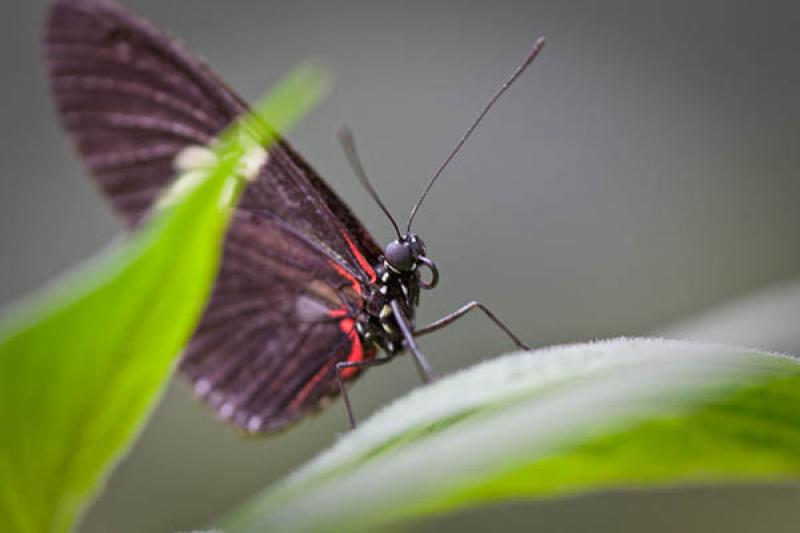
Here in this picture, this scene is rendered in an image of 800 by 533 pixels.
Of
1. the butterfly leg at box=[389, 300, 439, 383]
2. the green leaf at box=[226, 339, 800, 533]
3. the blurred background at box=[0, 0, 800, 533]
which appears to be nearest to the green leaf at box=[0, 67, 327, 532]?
the green leaf at box=[226, 339, 800, 533]

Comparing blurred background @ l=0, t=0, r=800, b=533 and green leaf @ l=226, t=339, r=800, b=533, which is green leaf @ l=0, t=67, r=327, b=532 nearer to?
green leaf @ l=226, t=339, r=800, b=533

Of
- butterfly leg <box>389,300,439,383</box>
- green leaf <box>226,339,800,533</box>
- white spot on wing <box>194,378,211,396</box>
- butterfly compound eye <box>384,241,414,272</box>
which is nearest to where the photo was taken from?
green leaf <box>226,339,800,533</box>

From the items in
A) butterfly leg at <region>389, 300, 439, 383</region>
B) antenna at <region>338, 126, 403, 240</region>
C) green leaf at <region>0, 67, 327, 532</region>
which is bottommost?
green leaf at <region>0, 67, 327, 532</region>

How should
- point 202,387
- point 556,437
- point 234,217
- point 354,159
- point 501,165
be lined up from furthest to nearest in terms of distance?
point 501,165
point 202,387
point 234,217
point 354,159
point 556,437

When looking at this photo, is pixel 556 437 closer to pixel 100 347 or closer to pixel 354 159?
pixel 100 347

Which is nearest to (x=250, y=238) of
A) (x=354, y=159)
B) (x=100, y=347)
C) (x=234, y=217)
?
(x=234, y=217)

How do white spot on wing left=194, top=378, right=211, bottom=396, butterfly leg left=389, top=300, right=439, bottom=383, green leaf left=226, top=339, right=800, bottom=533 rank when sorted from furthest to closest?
white spot on wing left=194, top=378, right=211, bottom=396, butterfly leg left=389, top=300, right=439, bottom=383, green leaf left=226, top=339, right=800, bottom=533
